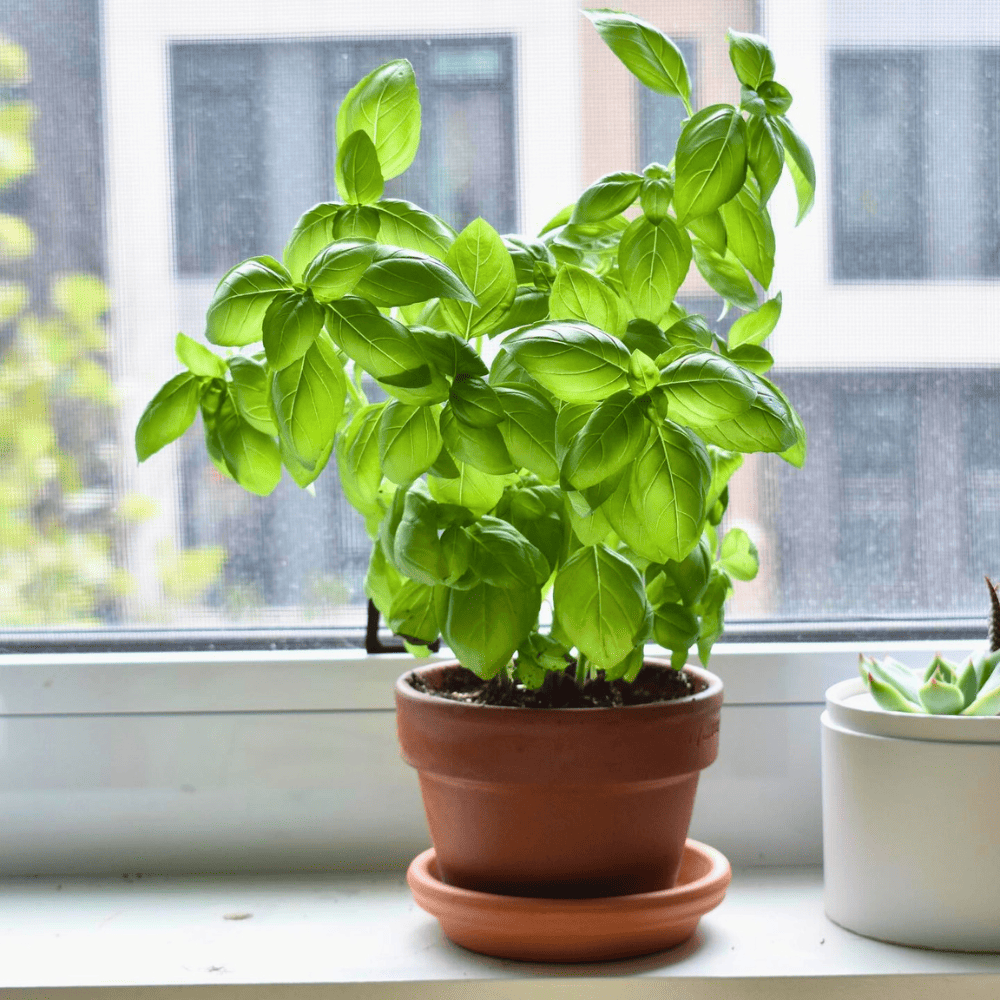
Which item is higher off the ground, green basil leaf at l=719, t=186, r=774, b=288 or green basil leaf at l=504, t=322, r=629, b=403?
green basil leaf at l=719, t=186, r=774, b=288

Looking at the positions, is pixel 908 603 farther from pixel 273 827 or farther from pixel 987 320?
pixel 273 827

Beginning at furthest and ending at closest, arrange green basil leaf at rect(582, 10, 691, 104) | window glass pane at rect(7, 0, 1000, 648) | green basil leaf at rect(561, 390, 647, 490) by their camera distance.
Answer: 1. window glass pane at rect(7, 0, 1000, 648)
2. green basil leaf at rect(582, 10, 691, 104)
3. green basil leaf at rect(561, 390, 647, 490)

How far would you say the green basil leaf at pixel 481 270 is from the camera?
580 mm

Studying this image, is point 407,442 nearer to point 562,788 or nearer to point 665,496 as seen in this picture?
point 665,496

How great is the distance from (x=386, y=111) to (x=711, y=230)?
20cm

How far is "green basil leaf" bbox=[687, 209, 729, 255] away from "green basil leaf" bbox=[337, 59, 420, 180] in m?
0.18

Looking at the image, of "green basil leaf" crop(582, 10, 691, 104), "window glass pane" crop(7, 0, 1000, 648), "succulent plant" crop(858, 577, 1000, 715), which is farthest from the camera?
"window glass pane" crop(7, 0, 1000, 648)

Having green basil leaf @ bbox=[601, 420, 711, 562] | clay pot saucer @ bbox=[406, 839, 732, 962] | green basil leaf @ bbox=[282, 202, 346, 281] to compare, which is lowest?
clay pot saucer @ bbox=[406, 839, 732, 962]

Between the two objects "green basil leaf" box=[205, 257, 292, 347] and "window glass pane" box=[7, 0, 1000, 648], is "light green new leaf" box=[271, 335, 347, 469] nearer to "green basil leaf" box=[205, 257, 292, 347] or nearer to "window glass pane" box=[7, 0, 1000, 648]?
"green basil leaf" box=[205, 257, 292, 347]

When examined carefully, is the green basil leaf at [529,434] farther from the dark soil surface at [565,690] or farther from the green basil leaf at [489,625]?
the dark soil surface at [565,690]

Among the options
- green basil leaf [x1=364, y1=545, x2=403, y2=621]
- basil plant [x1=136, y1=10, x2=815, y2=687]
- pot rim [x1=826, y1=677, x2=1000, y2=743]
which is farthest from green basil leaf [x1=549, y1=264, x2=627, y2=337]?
pot rim [x1=826, y1=677, x2=1000, y2=743]

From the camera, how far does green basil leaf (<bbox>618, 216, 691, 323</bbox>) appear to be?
60 centimetres

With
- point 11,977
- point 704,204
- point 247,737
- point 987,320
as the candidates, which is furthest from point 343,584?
point 987,320

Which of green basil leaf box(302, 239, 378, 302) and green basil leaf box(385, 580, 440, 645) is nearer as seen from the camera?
green basil leaf box(302, 239, 378, 302)
